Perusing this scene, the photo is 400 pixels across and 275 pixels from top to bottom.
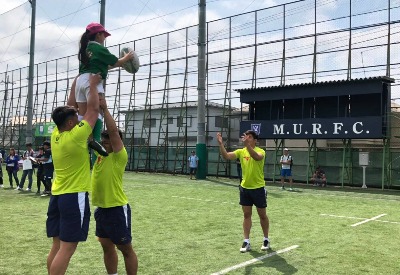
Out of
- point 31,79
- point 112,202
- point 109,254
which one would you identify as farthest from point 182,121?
point 112,202

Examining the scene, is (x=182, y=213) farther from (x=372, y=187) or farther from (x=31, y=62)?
(x=31, y=62)

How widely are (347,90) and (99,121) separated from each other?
16.8 metres

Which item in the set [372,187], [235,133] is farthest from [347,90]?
[235,133]

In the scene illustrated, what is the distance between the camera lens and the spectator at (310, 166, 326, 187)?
20000 millimetres

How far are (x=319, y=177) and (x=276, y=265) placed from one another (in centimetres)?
1507

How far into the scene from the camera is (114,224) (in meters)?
4.19

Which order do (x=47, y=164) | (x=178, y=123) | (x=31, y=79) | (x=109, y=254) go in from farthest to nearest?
1. (x=178, y=123)
2. (x=31, y=79)
3. (x=47, y=164)
4. (x=109, y=254)

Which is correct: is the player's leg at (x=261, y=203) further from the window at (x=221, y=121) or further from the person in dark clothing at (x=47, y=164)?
the window at (x=221, y=121)

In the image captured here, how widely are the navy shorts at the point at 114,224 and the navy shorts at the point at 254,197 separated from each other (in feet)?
9.67

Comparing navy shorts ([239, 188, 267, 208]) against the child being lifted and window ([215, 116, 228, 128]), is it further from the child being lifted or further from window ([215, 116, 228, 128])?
window ([215, 116, 228, 128])

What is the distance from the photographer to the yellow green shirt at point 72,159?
372 centimetres

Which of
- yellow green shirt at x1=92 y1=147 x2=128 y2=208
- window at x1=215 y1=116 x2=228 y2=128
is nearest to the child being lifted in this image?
yellow green shirt at x1=92 y1=147 x2=128 y2=208

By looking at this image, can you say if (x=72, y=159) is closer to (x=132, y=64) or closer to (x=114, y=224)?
(x=114, y=224)

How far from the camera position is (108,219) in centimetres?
423
